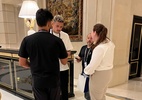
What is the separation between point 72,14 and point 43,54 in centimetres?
326

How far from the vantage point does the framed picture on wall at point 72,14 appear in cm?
424

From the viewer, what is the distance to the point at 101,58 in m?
1.71

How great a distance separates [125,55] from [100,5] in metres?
1.61

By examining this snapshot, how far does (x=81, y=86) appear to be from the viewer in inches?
85.1

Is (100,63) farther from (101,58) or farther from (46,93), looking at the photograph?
(46,93)

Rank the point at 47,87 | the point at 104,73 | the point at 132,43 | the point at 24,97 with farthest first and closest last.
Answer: the point at 132,43 → the point at 24,97 → the point at 104,73 → the point at 47,87

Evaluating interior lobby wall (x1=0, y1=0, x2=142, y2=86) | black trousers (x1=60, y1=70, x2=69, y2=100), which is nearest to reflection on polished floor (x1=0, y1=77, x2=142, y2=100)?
interior lobby wall (x1=0, y1=0, x2=142, y2=86)

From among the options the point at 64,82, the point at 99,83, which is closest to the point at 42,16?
the point at 99,83

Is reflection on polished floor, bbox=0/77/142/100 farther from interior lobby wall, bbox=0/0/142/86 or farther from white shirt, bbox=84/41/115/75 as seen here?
white shirt, bbox=84/41/115/75

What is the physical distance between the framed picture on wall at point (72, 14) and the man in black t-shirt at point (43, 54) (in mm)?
2912

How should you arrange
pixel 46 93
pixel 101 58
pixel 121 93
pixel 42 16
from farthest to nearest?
1. pixel 121 93
2. pixel 101 58
3. pixel 46 93
4. pixel 42 16

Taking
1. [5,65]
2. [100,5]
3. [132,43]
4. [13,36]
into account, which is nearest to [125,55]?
[132,43]

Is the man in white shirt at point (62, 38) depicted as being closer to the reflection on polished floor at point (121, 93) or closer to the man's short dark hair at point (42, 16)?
the man's short dark hair at point (42, 16)

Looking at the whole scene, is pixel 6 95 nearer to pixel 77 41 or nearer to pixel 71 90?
pixel 71 90
